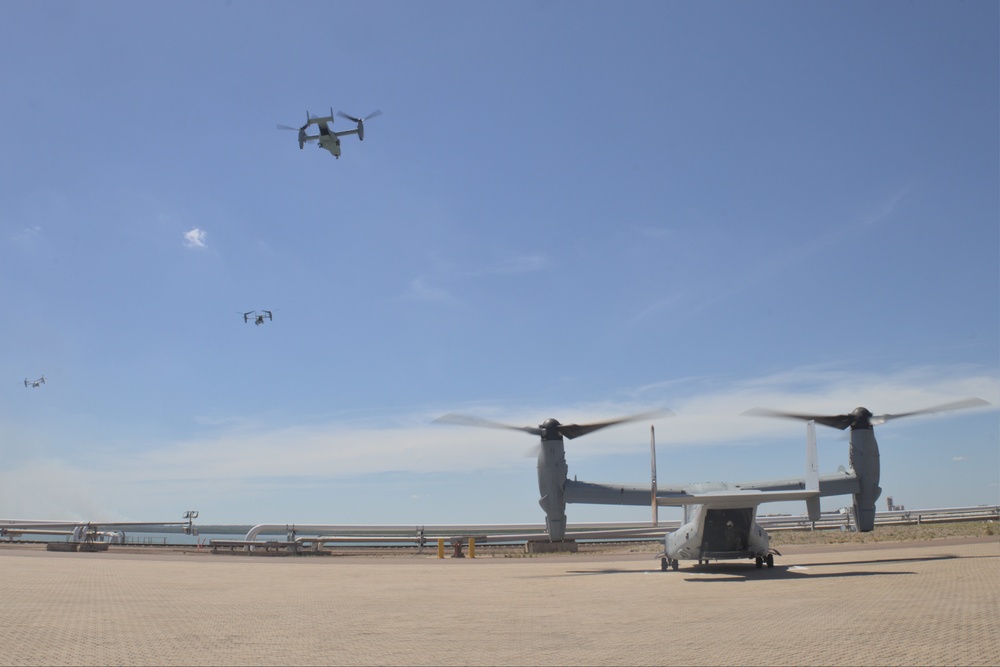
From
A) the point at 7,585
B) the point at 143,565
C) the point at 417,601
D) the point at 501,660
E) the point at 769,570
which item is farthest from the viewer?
the point at 143,565

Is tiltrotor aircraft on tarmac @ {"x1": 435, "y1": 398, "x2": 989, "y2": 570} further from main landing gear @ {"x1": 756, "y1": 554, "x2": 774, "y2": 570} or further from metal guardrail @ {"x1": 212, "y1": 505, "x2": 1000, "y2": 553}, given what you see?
metal guardrail @ {"x1": 212, "y1": 505, "x2": 1000, "y2": 553}

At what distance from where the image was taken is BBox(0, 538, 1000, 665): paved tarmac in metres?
9.73

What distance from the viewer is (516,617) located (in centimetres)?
1426

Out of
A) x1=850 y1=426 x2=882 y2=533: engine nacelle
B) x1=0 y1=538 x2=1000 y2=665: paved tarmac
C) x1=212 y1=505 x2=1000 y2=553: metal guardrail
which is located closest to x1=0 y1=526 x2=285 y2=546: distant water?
x1=212 y1=505 x2=1000 y2=553: metal guardrail

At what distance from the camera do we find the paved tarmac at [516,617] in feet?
31.9

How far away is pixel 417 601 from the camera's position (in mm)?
17641

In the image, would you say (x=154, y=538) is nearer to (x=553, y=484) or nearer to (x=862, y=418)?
(x=553, y=484)

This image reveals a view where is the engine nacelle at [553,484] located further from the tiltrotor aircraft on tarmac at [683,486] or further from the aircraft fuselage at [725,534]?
the aircraft fuselage at [725,534]

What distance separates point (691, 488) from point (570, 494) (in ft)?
17.7

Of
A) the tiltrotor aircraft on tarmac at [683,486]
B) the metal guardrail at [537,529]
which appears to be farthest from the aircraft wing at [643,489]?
the metal guardrail at [537,529]

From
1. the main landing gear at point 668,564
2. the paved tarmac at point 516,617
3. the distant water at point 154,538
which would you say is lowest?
the distant water at point 154,538

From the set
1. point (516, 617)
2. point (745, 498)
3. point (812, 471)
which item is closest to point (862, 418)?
point (812, 471)

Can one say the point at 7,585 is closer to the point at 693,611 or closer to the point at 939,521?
the point at 693,611

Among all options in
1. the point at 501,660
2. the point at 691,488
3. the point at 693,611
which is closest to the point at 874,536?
the point at 691,488
